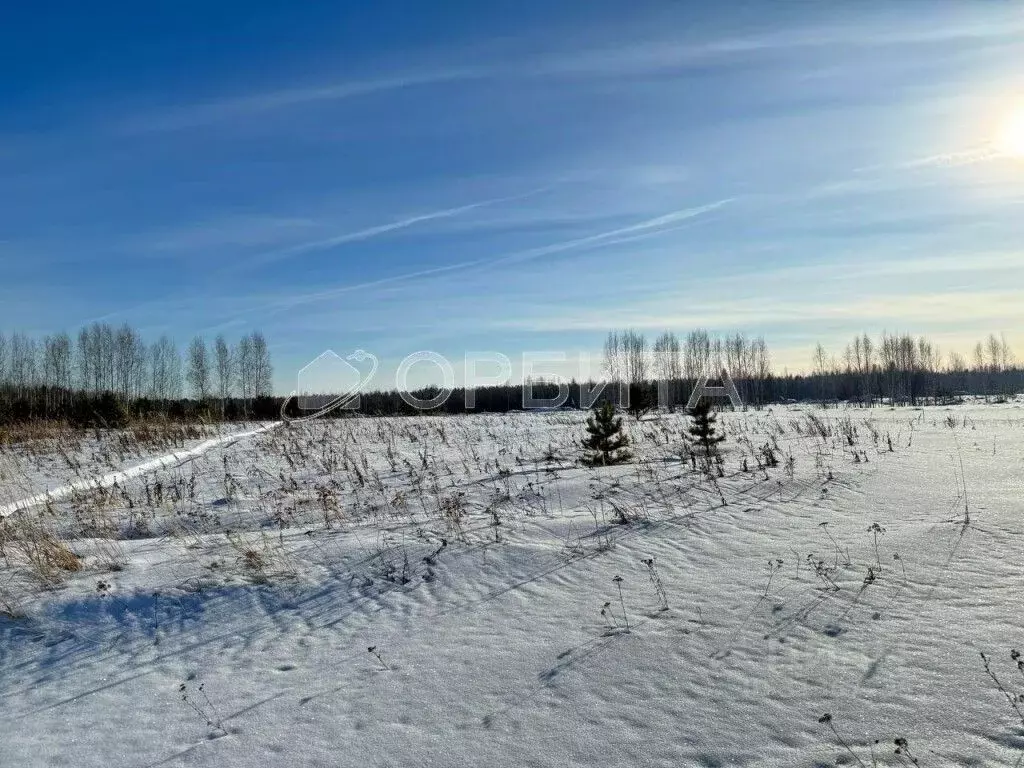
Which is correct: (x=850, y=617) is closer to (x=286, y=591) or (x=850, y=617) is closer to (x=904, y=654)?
(x=904, y=654)

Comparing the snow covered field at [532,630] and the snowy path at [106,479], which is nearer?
the snow covered field at [532,630]

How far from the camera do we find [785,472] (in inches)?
373

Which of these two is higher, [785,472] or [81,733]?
[785,472]

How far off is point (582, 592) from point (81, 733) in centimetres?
343

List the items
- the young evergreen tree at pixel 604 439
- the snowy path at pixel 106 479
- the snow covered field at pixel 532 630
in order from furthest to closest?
the young evergreen tree at pixel 604 439 < the snowy path at pixel 106 479 < the snow covered field at pixel 532 630

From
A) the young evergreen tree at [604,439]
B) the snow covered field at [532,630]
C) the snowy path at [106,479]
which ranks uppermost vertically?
the young evergreen tree at [604,439]

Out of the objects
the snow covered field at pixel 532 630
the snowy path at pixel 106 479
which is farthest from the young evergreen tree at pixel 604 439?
the snowy path at pixel 106 479

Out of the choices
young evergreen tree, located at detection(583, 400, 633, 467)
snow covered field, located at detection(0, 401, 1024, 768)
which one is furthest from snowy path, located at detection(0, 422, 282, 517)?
young evergreen tree, located at detection(583, 400, 633, 467)

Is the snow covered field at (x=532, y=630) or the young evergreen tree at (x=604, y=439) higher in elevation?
the young evergreen tree at (x=604, y=439)

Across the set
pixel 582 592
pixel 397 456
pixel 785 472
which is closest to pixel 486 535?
pixel 582 592

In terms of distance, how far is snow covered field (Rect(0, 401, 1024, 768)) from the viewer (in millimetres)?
3271

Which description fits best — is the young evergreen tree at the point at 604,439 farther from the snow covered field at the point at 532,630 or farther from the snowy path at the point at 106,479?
the snowy path at the point at 106,479

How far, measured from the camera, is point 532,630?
→ 454cm

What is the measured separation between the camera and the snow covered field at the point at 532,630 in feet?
10.7
